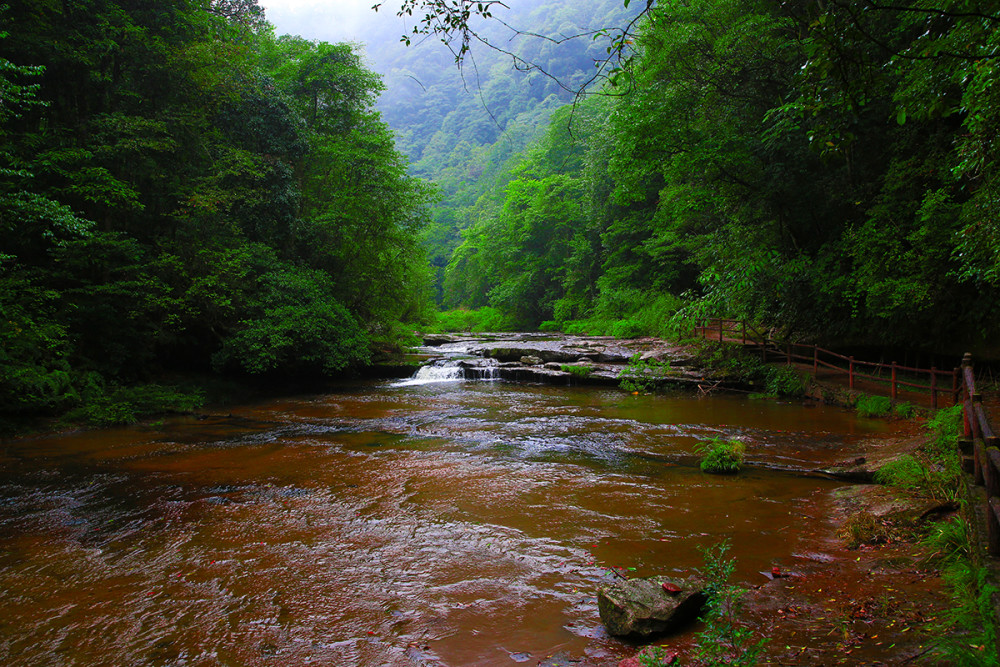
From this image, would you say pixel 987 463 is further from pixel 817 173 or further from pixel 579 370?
pixel 579 370

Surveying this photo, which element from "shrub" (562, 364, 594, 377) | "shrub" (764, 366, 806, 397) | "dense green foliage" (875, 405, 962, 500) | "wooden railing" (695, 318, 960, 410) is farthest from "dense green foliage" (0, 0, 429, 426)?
"dense green foliage" (875, 405, 962, 500)

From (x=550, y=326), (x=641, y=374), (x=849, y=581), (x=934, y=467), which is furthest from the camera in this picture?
(x=550, y=326)

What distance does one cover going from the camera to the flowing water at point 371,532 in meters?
3.90

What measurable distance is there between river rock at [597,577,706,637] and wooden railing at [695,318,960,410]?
26.8 ft

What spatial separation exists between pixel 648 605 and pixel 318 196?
66.5ft

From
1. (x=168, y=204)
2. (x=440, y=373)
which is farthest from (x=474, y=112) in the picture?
(x=168, y=204)

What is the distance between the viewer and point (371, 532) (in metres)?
5.86

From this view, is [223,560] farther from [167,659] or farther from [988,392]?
[988,392]

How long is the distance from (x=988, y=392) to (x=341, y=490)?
11806 mm

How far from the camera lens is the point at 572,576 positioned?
4.67m

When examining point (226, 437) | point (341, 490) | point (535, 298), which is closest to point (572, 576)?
point (341, 490)

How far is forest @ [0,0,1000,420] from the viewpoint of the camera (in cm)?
1059

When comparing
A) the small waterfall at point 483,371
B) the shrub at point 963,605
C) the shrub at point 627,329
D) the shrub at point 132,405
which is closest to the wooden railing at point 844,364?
the shrub at point 627,329

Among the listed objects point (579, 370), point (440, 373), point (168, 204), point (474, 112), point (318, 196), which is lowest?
point (440, 373)
